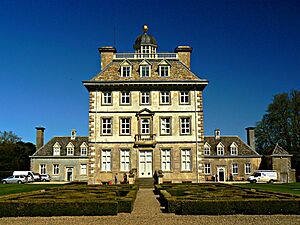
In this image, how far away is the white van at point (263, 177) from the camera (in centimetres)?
3953

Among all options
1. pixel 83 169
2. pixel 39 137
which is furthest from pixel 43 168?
pixel 83 169

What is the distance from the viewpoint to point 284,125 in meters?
49.1

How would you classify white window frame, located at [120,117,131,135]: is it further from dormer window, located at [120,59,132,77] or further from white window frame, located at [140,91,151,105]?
dormer window, located at [120,59,132,77]

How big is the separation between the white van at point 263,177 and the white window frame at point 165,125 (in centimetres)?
1469

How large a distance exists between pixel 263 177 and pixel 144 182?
58.1 ft

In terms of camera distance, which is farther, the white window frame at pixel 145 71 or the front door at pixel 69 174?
the front door at pixel 69 174

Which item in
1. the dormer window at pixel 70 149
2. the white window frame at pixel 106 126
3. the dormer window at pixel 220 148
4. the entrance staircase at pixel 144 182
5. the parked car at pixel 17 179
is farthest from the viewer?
the dormer window at pixel 70 149

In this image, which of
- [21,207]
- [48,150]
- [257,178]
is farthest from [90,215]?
[48,150]

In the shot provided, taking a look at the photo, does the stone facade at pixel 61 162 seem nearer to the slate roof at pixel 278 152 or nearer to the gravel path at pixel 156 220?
the slate roof at pixel 278 152

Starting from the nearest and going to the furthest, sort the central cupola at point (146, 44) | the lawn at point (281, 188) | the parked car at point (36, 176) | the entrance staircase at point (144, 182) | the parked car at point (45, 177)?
1. the lawn at point (281, 188)
2. the entrance staircase at point (144, 182)
3. the central cupola at point (146, 44)
4. the parked car at point (36, 176)
5. the parked car at point (45, 177)

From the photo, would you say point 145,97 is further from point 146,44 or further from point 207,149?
point 207,149

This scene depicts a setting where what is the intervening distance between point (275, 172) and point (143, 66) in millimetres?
21397

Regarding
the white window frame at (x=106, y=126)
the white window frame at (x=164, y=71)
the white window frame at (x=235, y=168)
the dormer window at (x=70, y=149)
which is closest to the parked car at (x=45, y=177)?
the dormer window at (x=70, y=149)

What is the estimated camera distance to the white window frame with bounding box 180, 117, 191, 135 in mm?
30531
